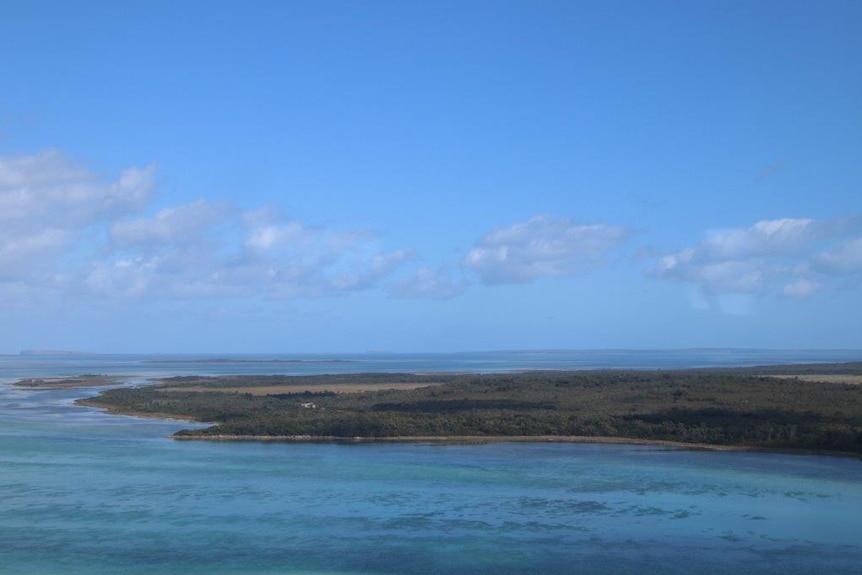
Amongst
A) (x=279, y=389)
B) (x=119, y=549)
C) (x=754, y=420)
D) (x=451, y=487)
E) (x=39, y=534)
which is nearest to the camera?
(x=119, y=549)

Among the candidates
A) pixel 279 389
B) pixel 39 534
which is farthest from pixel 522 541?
pixel 279 389

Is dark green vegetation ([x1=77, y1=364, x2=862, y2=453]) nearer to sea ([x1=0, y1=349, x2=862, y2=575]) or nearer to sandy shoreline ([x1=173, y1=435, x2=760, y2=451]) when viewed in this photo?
sandy shoreline ([x1=173, y1=435, x2=760, y2=451])

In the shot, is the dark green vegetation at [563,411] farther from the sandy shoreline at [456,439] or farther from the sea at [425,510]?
the sea at [425,510]

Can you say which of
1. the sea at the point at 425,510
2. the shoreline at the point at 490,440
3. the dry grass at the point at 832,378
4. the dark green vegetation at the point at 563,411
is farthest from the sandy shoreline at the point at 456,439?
the dry grass at the point at 832,378

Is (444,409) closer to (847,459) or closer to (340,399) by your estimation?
(340,399)

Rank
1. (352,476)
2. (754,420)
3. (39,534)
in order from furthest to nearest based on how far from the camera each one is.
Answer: (754,420)
(352,476)
(39,534)

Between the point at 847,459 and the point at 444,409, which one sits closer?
the point at 847,459

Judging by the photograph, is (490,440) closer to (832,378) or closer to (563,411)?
(563,411)

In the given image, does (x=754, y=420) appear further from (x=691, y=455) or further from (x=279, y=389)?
(x=279, y=389)
